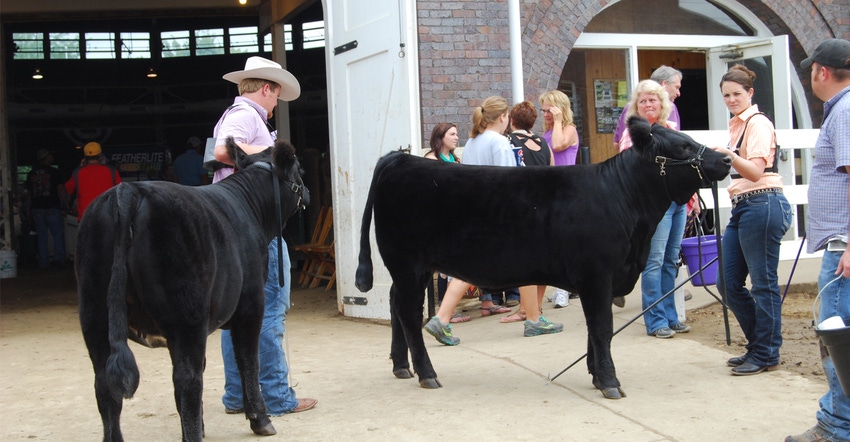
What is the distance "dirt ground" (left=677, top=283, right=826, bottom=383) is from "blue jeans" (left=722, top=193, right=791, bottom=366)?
1.04 ft

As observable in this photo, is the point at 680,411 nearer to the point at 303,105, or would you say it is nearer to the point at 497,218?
the point at 497,218

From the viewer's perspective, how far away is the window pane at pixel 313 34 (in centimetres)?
2742

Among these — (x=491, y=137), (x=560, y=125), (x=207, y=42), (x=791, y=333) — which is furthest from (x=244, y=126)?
(x=207, y=42)

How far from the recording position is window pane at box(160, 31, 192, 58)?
96.6ft

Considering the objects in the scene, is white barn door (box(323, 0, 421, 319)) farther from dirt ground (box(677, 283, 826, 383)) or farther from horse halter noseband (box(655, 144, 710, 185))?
horse halter noseband (box(655, 144, 710, 185))

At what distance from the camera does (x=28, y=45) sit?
28.3 meters

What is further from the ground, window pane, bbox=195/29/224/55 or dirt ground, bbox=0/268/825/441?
window pane, bbox=195/29/224/55

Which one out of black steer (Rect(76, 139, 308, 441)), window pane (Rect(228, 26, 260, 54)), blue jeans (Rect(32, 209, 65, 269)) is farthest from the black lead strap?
window pane (Rect(228, 26, 260, 54))

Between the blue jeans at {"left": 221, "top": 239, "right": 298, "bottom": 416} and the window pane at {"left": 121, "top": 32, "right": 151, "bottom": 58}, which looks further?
the window pane at {"left": 121, "top": 32, "right": 151, "bottom": 58}

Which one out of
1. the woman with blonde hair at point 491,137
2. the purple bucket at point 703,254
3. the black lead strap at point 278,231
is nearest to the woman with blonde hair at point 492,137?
the woman with blonde hair at point 491,137

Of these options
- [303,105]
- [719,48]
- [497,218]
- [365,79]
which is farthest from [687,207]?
[303,105]

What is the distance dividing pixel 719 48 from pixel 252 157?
788cm

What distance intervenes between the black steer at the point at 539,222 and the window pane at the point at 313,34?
22.6 metres

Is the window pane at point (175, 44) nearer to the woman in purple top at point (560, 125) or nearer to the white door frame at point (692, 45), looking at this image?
the white door frame at point (692, 45)
